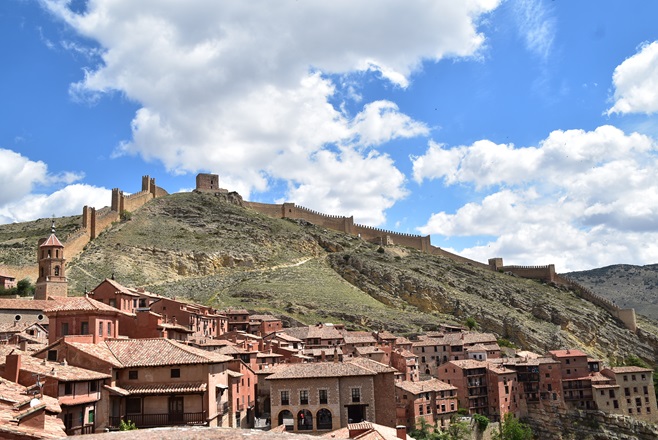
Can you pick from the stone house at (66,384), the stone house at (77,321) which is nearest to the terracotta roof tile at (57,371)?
the stone house at (66,384)

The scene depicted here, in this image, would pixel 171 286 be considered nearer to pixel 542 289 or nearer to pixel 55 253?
pixel 55 253

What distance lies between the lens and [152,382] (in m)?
28.8

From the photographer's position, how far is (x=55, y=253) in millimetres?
65062

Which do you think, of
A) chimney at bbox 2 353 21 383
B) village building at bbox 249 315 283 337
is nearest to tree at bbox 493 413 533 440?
village building at bbox 249 315 283 337

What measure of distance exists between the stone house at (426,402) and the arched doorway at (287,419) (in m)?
17.3

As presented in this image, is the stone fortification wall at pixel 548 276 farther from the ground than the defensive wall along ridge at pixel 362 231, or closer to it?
closer to it

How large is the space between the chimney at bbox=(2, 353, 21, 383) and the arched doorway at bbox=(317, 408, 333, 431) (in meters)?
19.6

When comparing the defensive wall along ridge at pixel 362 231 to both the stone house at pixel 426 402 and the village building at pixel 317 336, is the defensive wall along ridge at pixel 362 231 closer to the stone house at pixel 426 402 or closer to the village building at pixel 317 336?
the village building at pixel 317 336

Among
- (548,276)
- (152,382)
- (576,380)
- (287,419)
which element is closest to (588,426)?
(576,380)

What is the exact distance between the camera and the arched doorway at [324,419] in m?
38.9

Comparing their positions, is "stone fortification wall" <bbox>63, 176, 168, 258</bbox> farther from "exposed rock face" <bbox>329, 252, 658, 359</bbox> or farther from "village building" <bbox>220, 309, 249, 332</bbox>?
"exposed rock face" <bbox>329, 252, 658, 359</bbox>

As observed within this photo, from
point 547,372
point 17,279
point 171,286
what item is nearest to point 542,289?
point 547,372

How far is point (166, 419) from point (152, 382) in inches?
68.8

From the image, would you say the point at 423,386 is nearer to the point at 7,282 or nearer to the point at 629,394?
the point at 629,394
